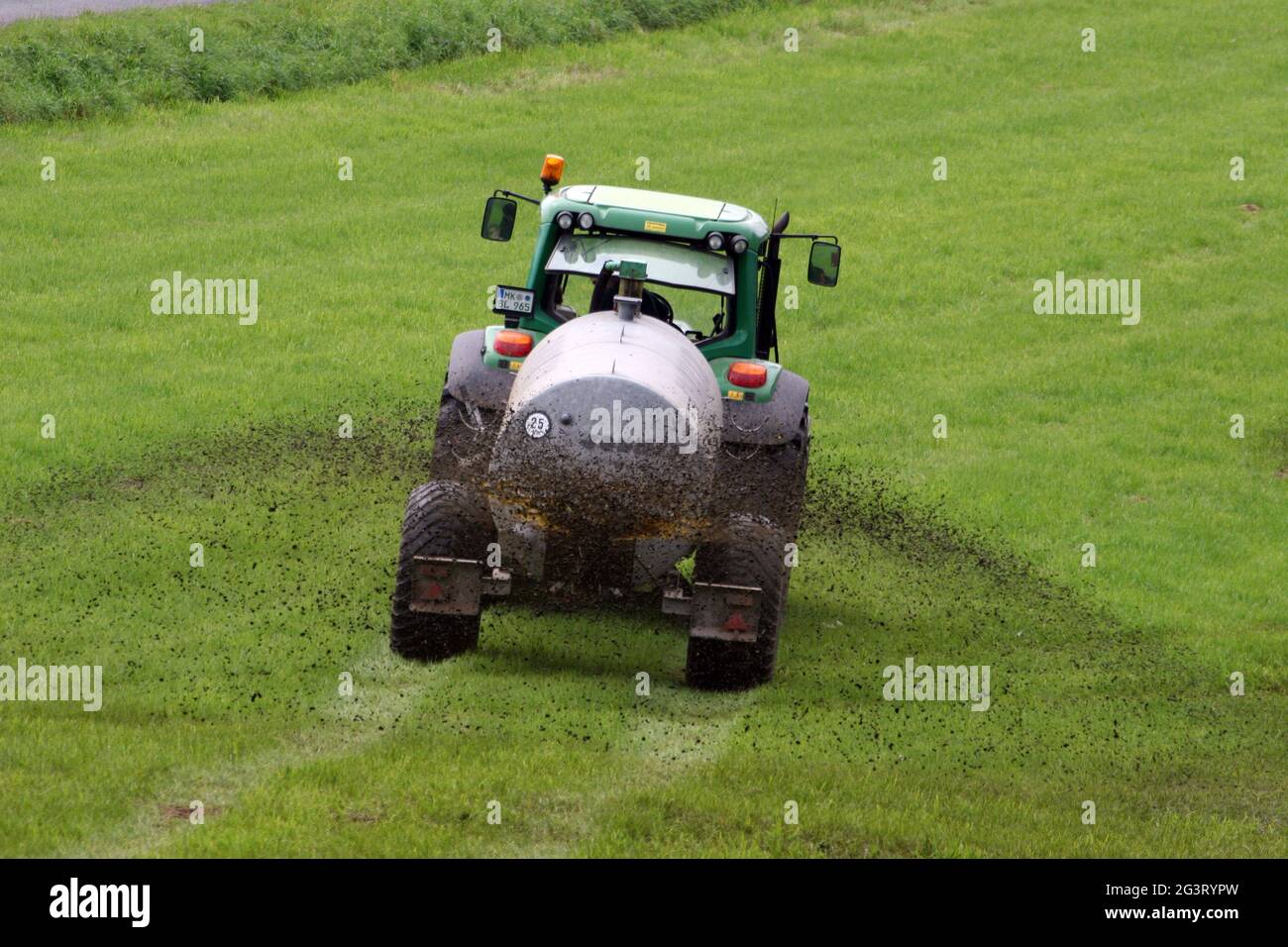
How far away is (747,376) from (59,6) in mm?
20025

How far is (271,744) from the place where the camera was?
937cm

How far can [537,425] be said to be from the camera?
9.72m

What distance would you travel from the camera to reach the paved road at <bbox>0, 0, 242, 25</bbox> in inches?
1058

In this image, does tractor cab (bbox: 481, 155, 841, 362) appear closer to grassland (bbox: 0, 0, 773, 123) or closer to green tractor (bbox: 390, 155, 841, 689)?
green tractor (bbox: 390, 155, 841, 689)

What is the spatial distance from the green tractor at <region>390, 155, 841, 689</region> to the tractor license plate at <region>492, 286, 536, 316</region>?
0.01 meters

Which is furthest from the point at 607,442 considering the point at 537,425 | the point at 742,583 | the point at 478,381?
the point at 478,381

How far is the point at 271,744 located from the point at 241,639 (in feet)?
5.98

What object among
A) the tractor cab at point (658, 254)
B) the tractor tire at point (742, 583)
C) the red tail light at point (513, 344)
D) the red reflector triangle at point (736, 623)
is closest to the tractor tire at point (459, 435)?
the red tail light at point (513, 344)

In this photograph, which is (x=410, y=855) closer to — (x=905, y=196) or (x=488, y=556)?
(x=488, y=556)

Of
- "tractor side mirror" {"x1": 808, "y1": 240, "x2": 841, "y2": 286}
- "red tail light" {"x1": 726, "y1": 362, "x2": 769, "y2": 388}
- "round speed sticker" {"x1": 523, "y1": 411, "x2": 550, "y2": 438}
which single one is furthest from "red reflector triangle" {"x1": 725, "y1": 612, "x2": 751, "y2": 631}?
"tractor side mirror" {"x1": 808, "y1": 240, "x2": 841, "y2": 286}

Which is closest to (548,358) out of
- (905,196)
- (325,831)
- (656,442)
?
(656,442)

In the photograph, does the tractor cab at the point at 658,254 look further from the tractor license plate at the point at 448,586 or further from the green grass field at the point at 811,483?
the tractor license plate at the point at 448,586

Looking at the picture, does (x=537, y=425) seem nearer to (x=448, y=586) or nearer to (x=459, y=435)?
(x=448, y=586)
